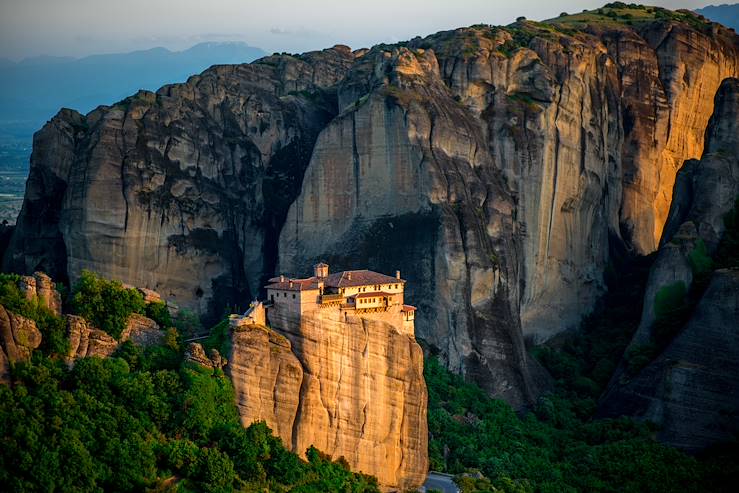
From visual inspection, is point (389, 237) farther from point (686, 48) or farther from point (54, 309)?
point (686, 48)

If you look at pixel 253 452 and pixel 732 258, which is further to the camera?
pixel 732 258

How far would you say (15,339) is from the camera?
2194 inches

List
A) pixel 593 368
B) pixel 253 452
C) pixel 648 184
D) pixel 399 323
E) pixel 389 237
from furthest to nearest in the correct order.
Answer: pixel 648 184 < pixel 593 368 < pixel 389 237 < pixel 399 323 < pixel 253 452

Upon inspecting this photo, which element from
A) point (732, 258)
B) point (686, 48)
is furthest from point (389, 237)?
point (686, 48)

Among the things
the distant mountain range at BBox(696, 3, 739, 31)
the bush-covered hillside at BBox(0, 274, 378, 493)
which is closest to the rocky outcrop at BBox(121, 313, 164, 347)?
the bush-covered hillside at BBox(0, 274, 378, 493)

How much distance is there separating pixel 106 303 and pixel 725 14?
124 m

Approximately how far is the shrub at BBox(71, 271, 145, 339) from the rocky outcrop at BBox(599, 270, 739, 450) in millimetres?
26910

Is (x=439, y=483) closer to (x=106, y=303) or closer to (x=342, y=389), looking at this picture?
(x=342, y=389)

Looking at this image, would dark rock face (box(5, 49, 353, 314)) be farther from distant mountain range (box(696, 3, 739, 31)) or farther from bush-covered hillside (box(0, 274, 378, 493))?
distant mountain range (box(696, 3, 739, 31))

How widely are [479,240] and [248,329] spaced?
2321 centimetres

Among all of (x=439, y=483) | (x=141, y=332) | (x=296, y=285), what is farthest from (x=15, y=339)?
(x=439, y=483)

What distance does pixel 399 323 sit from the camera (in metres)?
65.4

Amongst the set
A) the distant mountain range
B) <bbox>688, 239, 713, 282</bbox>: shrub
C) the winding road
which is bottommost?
the winding road

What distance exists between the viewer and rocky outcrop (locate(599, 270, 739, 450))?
238 ft
